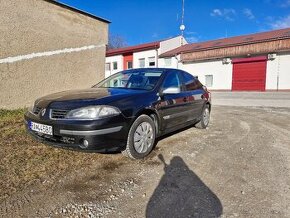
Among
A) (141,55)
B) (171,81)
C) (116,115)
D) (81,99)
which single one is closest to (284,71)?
(141,55)

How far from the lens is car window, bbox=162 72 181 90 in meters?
4.78

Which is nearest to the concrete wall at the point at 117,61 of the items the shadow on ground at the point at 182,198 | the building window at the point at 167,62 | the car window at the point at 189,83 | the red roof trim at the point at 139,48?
the red roof trim at the point at 139,48

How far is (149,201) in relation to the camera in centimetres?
285

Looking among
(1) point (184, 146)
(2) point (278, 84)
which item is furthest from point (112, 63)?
(1) point (184, 146)

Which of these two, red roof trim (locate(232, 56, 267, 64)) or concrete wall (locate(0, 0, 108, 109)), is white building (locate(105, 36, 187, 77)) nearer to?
red roof trim (locate(232, 56, 267, 64))

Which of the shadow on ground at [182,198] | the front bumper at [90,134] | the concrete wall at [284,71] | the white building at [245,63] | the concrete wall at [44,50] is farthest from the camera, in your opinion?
the white building at [245,63]

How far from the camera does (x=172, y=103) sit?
4820 mm

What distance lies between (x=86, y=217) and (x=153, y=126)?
2105 mm

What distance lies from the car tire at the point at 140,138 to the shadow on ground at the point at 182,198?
611 millimetres

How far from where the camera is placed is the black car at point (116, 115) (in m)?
3.45

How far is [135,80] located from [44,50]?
16.6ft

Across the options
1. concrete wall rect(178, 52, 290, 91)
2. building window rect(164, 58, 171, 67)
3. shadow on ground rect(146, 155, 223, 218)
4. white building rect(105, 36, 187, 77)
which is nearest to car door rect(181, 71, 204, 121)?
shadow on ground rect(146, 155, 223, 218)

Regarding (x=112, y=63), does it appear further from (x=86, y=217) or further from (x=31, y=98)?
(x=86, y=217)

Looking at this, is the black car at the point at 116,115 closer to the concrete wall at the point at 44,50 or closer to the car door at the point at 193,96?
the car door at the point at 193,96
